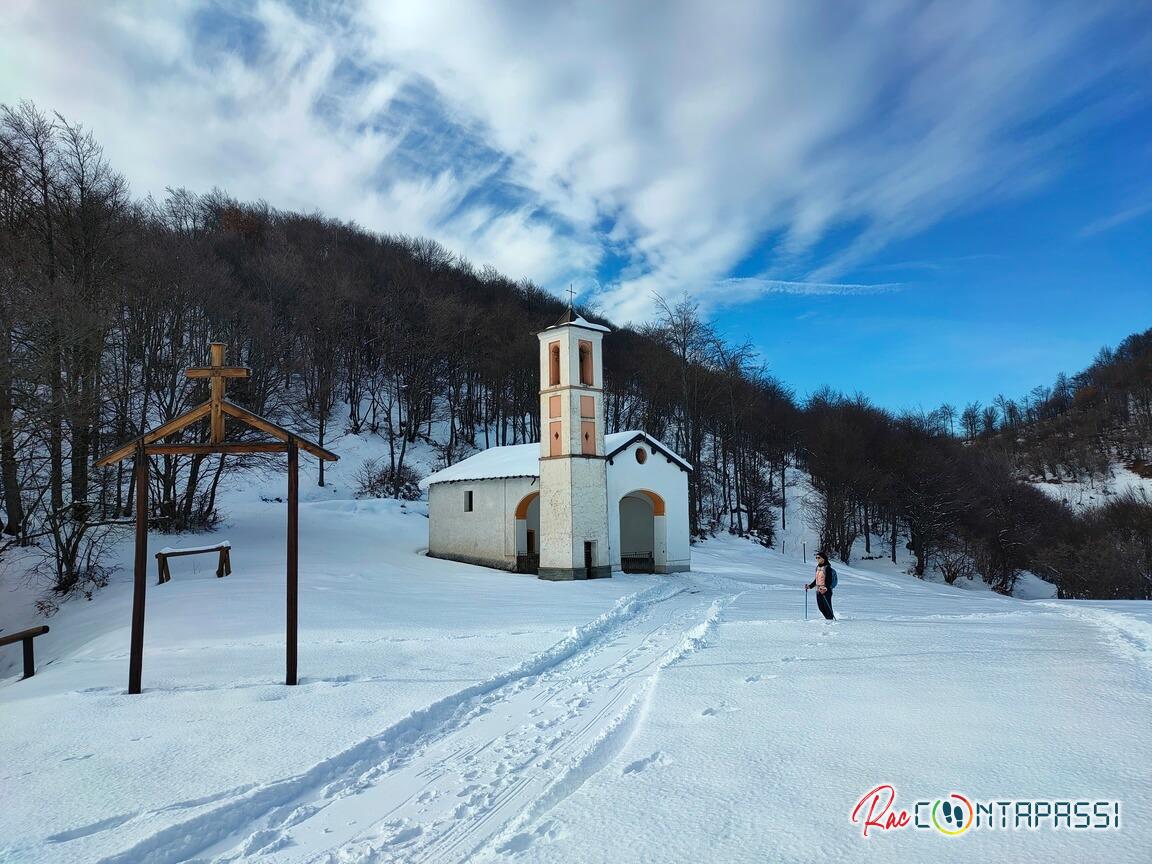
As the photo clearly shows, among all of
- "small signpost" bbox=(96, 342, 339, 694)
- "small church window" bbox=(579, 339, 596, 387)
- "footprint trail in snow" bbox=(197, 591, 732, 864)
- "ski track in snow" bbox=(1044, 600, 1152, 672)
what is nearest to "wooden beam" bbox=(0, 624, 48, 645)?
"small signpost" bbox=(96, 342, 339, 694)

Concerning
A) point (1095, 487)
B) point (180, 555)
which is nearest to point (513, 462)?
point (180, 555)

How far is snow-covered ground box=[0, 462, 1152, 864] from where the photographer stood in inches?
167

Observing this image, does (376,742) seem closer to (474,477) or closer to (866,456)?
(474,477)

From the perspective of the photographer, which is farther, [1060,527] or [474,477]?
[1060,527]

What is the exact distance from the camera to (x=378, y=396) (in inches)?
1774

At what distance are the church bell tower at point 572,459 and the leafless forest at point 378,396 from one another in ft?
36.3

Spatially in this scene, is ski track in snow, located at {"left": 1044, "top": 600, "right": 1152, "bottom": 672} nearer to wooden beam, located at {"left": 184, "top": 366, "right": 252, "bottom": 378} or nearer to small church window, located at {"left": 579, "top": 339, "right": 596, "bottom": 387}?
wooden beam, located at {"left": 184, "top": 366, "right": 252, "bottom": 378}

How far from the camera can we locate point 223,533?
25.0 m

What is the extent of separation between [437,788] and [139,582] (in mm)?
5314

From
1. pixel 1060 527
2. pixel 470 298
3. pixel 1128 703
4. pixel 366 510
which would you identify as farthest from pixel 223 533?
pixel 1060 527

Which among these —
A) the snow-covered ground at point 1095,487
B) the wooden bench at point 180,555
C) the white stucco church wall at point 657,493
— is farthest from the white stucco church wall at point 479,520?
the snow-covered ground at point 1095,487

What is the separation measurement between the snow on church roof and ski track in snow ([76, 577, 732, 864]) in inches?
570

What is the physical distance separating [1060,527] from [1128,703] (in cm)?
4339

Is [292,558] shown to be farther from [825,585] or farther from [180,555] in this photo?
[180,555]
